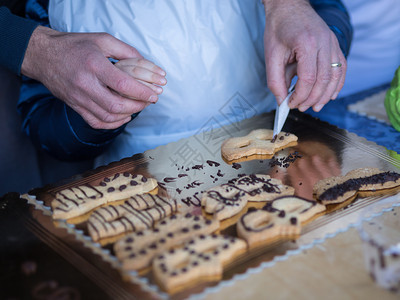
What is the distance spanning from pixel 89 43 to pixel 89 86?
0.42ft

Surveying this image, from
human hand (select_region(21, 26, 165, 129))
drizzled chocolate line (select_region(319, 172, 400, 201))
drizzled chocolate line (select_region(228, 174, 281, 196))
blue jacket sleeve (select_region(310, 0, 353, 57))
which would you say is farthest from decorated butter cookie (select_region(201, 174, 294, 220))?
blue jacket sleeve (select_region(310, 0, 353, 57))

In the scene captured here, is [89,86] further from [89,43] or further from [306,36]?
[306,36]

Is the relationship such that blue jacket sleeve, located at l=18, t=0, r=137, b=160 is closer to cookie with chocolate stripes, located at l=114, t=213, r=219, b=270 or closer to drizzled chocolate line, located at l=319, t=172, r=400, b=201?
cookie with chocolate stripes, located at l=114, t=213, r=219, b=270

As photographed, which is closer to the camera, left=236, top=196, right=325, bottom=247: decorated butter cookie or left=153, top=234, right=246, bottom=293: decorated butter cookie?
left=153, top=234, right=246, bottom=293: decorated butter cookie

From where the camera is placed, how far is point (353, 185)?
46.9 inches

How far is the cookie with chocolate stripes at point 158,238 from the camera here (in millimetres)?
925

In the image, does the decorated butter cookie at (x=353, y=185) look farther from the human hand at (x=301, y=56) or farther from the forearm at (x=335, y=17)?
the forearm at (x=335, y=17)

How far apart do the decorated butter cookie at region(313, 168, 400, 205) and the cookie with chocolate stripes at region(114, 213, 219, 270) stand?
319 millimetres

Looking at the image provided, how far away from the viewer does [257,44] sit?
1.70 metres

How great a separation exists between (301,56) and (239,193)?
0.53 m

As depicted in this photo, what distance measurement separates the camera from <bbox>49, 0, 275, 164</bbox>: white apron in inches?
58.5

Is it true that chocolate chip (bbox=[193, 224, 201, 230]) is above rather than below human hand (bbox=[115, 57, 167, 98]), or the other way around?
below

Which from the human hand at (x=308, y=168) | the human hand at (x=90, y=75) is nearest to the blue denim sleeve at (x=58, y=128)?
the human hand at (x=90, y=75)

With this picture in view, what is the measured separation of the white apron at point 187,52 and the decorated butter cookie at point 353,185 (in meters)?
0.59
